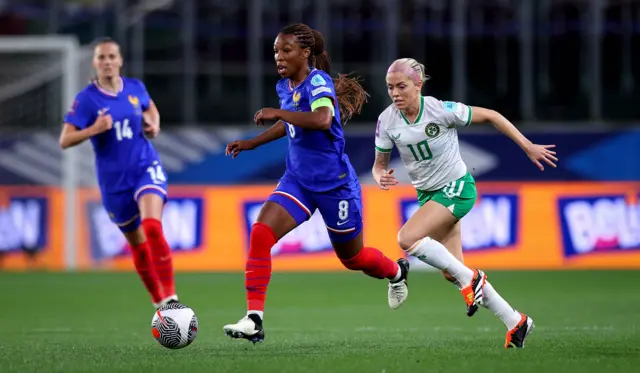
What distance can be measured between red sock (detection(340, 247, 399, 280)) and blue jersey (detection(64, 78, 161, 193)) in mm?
2250

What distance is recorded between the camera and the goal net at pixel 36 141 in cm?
1969

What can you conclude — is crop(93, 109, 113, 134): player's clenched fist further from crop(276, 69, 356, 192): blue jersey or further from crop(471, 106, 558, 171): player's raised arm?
crop(471, 106, 558, 171): player's raised arm

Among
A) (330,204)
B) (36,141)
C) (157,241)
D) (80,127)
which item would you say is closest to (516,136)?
(330,204)

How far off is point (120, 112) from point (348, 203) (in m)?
2.83

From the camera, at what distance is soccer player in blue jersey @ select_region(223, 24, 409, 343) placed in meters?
7.98

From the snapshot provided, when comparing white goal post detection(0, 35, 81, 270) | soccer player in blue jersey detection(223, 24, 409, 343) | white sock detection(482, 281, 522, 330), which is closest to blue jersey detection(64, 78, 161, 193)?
soccer player in blue jersey detection(223, 24, 409, 343)

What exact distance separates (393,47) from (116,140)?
41.0ft

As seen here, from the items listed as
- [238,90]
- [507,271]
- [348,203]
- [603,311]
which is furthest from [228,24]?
[348,203]

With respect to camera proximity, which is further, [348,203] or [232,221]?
[232,221]

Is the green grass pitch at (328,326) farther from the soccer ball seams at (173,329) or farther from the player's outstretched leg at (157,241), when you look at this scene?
the player's outstretched leg at (157,241)

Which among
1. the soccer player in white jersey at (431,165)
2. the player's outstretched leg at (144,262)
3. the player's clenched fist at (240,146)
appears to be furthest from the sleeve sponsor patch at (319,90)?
the player's outstretched leg at (144,262)

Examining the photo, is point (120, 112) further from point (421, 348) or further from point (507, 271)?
point (507, 271)

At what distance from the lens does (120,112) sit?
10.3 metres

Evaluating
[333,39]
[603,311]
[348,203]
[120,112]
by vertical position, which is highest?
[333,39]
